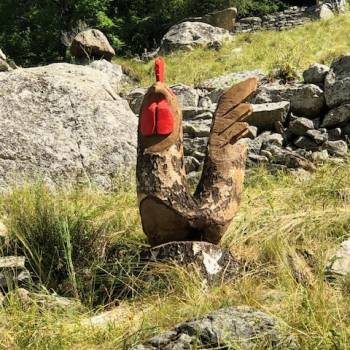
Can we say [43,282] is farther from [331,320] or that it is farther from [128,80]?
[128,80]

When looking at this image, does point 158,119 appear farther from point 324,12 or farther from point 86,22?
point 86,22

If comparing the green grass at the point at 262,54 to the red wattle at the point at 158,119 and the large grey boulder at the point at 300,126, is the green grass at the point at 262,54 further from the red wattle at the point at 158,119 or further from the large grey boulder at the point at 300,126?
the red wattle at the point at 158,119

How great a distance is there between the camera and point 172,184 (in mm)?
4410

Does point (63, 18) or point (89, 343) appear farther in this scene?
point (63, 18)

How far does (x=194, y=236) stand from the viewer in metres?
4.48

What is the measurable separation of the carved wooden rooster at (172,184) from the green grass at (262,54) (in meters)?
5.91

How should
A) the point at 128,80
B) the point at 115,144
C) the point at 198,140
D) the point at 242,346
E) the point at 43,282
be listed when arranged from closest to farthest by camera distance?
1. the point at 242,346
2. the point at 43,282
3. the point at 115,144
4. the point at 198,140
5. the point at 128,80

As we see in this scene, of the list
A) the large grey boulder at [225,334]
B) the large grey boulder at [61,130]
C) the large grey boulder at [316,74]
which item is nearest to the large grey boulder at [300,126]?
the large grey boulder at [316,74]

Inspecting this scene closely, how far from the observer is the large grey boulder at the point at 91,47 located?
13625 mm

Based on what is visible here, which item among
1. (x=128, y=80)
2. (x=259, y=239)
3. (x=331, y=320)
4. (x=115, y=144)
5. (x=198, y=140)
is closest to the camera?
(x=331, y=320)

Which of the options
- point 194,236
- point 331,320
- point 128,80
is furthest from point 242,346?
point 128,80

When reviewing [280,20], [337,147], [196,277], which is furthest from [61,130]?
[280,20]

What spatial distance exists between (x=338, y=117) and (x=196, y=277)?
389 cm

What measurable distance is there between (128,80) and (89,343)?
9795mm
